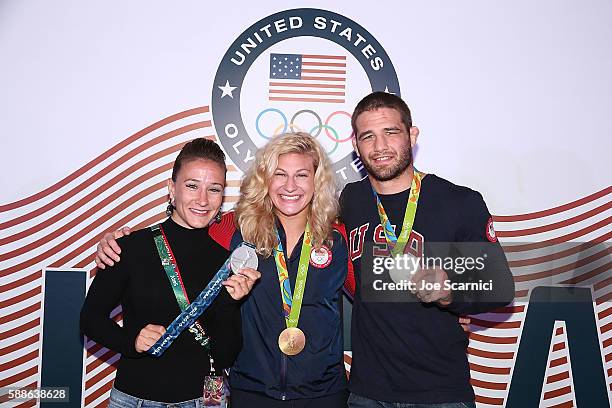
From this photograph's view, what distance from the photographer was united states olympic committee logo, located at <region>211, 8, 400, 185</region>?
3.05 m

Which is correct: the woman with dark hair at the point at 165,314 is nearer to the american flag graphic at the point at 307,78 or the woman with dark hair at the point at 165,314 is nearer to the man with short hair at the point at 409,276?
the man with short hair at the point at 409,276

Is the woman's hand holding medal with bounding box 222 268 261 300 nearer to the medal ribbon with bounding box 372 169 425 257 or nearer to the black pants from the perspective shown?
the black pants

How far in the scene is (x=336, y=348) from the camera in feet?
6.88

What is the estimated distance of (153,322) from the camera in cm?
193

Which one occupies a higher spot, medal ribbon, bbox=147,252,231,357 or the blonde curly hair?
the blonde curly hair

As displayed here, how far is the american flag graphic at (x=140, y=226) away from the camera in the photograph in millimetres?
3045

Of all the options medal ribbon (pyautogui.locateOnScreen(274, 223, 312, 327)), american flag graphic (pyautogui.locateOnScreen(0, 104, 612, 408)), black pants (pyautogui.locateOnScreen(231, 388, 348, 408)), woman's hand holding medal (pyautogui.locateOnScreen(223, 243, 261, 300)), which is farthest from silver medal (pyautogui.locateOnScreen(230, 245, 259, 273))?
american flag graphic (pyautogui.locateOnScreen(0, 104, 612, 408))

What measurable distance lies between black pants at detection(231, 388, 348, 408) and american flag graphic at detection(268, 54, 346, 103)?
1704mm

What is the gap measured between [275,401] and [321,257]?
59 cm

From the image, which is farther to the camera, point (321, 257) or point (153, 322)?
point (321, 257)

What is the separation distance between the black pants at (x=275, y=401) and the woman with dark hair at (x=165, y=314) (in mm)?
176

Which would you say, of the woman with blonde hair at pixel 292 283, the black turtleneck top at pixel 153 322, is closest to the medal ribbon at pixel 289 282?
the woman with blonde hair at pixel 292 283

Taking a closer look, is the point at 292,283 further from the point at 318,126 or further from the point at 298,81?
the point at 298,81

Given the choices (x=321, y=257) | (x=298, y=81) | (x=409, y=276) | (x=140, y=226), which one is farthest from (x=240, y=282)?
(x=298, y=81)
